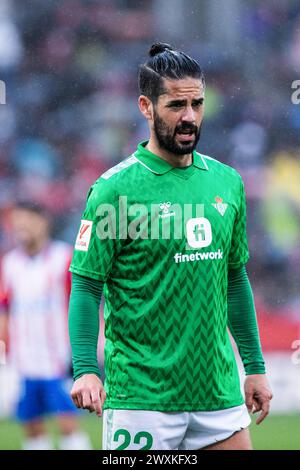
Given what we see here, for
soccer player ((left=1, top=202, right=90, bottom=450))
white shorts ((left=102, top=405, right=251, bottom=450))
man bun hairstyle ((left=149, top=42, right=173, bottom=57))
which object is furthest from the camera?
soccer player ((left=1, top=202, right=90, bottom=450))

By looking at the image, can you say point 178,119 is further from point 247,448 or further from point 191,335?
point 247,448

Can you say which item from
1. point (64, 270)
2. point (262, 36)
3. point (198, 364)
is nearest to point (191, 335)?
point (198, 364)

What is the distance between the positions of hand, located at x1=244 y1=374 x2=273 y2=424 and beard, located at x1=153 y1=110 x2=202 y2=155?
2.73ft

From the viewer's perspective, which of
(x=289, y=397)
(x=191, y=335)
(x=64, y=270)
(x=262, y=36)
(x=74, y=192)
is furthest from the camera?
(x=262, y=36)

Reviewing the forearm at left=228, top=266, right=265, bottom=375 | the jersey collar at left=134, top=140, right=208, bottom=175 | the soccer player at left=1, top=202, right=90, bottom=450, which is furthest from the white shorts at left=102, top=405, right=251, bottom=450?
the soccer player at left=1, top=202, right=90, bottom=450

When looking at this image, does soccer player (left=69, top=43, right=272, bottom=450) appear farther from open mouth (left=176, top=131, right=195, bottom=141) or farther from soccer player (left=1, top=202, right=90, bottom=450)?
soccer player (left=1, top=202, right=90, bottom=450)

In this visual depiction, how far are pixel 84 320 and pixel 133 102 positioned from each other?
830 cm

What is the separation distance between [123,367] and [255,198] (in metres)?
7.60

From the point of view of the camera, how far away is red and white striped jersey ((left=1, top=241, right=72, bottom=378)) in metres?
6.62

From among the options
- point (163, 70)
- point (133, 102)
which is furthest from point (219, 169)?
point (133, 102)

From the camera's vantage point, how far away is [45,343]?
22.0ft

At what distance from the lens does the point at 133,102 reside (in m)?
11.4

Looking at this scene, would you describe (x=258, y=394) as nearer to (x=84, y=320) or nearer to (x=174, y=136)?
(x=84, y=320)

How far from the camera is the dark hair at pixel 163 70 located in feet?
10.9
